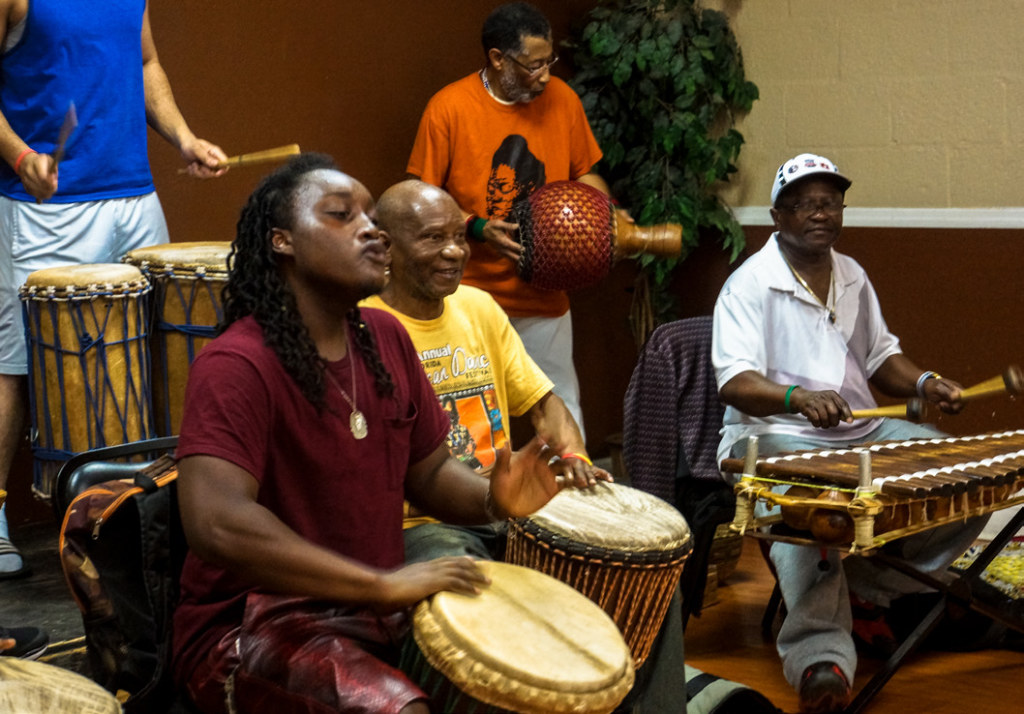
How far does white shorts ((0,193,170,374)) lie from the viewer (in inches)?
151

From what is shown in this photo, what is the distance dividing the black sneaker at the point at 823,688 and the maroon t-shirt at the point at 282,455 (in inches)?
61.2

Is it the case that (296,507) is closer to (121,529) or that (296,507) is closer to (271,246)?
(121,529)

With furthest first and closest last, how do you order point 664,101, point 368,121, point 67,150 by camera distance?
point 664,101, point 368,121, point 67,150

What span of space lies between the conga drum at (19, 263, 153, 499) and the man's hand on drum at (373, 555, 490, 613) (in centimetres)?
173

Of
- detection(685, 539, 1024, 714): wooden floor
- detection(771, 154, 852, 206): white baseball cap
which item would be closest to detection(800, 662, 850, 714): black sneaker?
detection(685, 539, 1024, 714): wooden floor

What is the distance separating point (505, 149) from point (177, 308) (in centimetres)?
172

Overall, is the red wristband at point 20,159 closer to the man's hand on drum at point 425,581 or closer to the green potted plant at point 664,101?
the man's hand on drum at point 425,581

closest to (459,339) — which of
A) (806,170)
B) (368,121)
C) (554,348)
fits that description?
(806,170)

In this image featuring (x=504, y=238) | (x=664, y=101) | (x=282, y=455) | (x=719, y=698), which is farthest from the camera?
(x=664, y=101)

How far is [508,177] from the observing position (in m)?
4.98

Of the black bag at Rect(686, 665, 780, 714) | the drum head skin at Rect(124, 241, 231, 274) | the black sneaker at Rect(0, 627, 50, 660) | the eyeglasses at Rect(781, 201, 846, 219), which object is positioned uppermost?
the eyeglasses at Rect(781, 201, 846, 219)

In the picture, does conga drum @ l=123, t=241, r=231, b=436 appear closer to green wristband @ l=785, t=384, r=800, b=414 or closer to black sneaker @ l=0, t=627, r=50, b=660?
black sneaker @ l=0, t=627, r=50, b=660

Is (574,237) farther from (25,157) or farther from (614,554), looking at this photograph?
(614,554)

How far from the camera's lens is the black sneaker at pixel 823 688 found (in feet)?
11.4
